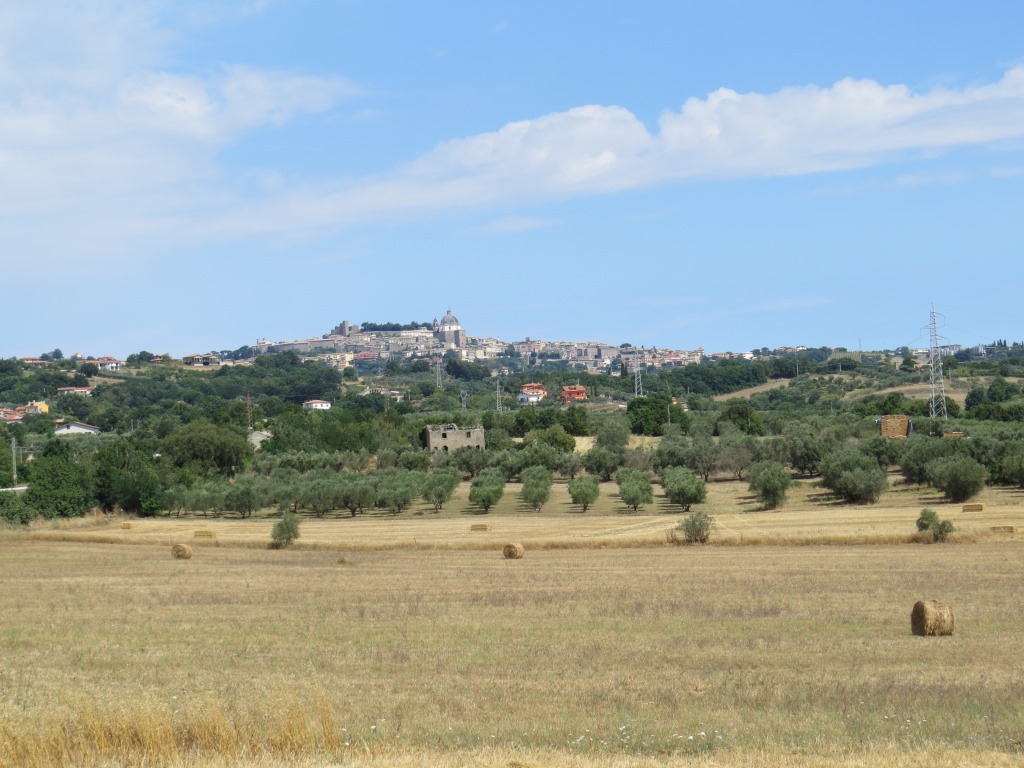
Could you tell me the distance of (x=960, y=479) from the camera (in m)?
55.5

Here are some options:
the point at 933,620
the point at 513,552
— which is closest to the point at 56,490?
the point at 513,552

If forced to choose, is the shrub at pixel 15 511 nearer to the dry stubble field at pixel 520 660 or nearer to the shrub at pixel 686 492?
the dry stubble field at pixel 520 660

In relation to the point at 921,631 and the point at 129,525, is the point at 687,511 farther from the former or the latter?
the point at 921,631

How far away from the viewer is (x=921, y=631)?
2245cm

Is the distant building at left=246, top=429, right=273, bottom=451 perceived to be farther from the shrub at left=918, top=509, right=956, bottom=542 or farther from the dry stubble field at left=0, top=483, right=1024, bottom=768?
the shrub at left=918, top=509, right=956, bottom=542

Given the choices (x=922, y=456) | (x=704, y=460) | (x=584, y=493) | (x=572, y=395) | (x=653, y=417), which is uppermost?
(x=572, y=395)

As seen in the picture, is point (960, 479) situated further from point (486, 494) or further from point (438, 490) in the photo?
point (438, 490)

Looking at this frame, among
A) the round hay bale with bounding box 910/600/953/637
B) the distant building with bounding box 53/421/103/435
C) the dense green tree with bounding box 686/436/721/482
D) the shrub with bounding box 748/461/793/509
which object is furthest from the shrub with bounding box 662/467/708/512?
the distant building with bounding box 53/421/103/435

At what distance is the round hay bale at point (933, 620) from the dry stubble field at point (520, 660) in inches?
16.3

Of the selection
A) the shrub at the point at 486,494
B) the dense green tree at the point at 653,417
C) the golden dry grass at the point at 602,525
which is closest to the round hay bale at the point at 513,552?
the golden dry grass at the point at 602,525

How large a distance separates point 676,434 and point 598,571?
70.1 m

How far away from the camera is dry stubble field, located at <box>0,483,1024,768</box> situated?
13789mm

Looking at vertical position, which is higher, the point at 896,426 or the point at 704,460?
the point at 896,426

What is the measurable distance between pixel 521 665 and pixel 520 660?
44 cm
